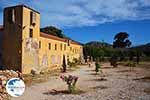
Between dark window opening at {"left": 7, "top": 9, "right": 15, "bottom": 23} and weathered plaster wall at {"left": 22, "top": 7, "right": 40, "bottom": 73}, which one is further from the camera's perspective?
weathered plaster wall at {"left": 22, "top": 7, "right": 40, "bottom": 73}

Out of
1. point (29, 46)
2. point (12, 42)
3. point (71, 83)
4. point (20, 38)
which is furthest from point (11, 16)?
point (71, 83)

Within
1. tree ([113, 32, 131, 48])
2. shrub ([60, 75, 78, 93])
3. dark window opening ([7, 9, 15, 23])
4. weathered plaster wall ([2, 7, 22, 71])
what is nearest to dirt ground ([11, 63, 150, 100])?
shrub ([60, 75, 78, 93])

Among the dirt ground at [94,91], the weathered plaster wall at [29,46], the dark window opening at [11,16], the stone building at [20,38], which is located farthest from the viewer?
the weathered plaster wall at [29,46]

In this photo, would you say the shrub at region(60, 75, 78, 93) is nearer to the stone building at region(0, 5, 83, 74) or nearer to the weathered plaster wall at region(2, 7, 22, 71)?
the stone building at region(0, 5, 83, 74)

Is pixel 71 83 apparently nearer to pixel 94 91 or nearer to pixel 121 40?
pixel 94 91

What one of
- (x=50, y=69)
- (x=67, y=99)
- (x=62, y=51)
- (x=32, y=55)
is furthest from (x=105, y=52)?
(x=67, y=99)

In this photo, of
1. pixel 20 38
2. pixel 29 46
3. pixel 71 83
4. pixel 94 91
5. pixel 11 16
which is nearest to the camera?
pixel 94 91

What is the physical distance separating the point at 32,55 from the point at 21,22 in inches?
185

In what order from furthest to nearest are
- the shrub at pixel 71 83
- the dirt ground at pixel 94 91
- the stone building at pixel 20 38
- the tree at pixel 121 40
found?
the tree at pixel 121 40 < the stone building at pixel 20 38 < the shrub at pixel 71 83 < the dirt ground at pixel 94 91

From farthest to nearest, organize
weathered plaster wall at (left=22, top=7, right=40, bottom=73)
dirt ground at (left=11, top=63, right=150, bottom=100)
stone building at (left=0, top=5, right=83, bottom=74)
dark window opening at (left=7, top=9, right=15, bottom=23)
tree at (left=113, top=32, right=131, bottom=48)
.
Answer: tree at (left=113, top=32, right=131, bottom=48)
weathered plaster wall at (left=22, top=7, right=40, bottom=73)
dark window opening at (left=7, top=9, right=15, bottom=23)
stone building at (left=0, top=5, right=83, bottom=74)
dirt ground at (left=11, top=63, right=150, bottom=100)

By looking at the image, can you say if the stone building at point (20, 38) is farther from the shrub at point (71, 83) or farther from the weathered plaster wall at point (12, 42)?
the shrub at point (71, 83)

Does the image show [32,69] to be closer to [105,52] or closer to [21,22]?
[21,22]

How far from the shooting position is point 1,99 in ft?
49.7

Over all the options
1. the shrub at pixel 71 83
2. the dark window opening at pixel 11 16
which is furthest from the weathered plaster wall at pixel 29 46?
the shrub at pixel 71 83
